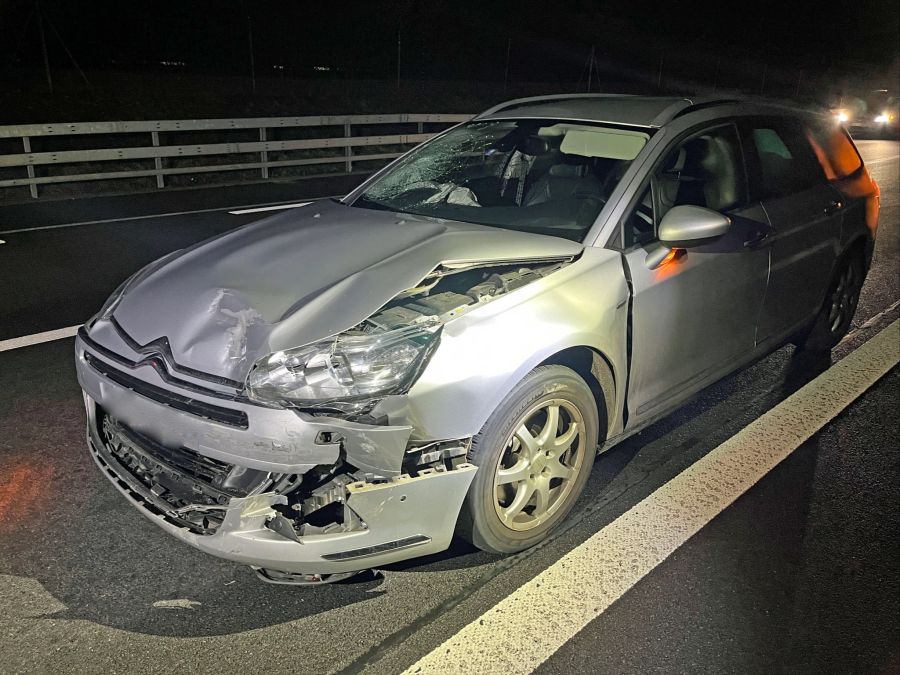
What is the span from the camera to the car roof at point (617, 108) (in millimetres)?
3662

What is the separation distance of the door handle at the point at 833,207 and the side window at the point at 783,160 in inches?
6.1

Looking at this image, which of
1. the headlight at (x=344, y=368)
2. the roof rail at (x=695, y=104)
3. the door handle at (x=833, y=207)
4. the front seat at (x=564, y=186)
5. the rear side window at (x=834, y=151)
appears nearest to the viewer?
the headlight at (x=344, y=368)

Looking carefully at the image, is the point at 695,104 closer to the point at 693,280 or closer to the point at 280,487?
the point at 693,280

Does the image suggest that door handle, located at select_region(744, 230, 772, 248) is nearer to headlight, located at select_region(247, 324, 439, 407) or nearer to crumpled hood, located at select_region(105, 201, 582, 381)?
crumpled hood, located at select_region(105, 201, 582, 381)

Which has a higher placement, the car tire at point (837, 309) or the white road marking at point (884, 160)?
the car tire at point (837, 309)

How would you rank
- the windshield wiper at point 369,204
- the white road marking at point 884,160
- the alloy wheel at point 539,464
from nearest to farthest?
the alloy wheel at point 539,464, the windshield wiper at point 369,204, the white road marking at point 884,160

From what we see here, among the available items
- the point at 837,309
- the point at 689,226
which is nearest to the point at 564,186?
the point at 689,226

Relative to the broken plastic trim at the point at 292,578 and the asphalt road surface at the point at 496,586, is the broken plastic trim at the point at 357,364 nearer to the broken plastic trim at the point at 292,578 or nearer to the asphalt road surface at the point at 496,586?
the broken plastic trim at the point at 292,578

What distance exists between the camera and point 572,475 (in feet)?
9.91

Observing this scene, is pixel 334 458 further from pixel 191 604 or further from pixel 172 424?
pixel 191 604

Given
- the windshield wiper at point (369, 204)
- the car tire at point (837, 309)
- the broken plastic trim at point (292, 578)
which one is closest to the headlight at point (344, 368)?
the broken plastic trim at point (292, 578)

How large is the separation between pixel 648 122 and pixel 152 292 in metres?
2.36

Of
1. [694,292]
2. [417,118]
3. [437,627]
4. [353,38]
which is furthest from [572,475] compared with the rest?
[353,38]

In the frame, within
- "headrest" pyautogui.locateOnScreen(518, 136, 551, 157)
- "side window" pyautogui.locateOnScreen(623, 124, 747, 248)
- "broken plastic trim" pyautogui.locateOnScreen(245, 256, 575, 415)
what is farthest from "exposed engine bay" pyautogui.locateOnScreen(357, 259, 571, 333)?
"headrest" pyautogui.locateOnScreen(518, 136, 551, 157)
